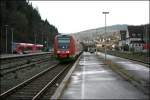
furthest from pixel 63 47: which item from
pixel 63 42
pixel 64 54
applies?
pixel 64 54

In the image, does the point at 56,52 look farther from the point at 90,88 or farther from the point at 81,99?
the point at 81,99

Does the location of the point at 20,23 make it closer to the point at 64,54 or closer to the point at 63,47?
the point at 63,47

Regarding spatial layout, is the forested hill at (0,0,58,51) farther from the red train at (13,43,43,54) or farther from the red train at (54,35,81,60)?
the red train at (54,35,81,60)

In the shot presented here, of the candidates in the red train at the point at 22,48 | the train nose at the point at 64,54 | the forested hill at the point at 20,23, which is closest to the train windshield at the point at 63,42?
the train nose at the point at 64,54

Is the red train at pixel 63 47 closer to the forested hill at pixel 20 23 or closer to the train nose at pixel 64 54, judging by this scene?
the train nose at pixel 64 54

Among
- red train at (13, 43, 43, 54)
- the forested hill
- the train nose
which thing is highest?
the forested hill

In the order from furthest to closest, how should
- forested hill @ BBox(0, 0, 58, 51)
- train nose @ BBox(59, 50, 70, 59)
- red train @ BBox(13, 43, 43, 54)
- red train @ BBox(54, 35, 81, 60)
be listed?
forested hill @ BBox(0, 0, 58, 51) < red train @ BBox(13, 43, 43, 54) < red train @ BBox(54, 35, 81, 60) < train nose @ BBox(59, 50, 70, 59)

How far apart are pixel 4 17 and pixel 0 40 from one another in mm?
17986

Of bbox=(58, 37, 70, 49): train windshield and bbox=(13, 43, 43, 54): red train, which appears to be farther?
bbox=(13, 43, 43, 54): red train

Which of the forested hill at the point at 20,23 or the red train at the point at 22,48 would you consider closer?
the red train at the point at 22,48

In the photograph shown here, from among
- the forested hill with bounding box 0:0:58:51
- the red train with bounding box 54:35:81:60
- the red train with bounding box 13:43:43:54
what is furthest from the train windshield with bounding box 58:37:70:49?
the forested hill with bounding box 0:0:58:51

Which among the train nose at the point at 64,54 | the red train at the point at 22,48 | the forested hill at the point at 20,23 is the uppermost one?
the forested hill at the point at 20,23

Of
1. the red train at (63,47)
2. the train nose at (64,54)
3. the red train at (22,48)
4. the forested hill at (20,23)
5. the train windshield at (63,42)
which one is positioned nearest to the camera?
the train nose at (64,54)

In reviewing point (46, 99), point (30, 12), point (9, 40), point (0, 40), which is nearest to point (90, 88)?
point (46, 99)
